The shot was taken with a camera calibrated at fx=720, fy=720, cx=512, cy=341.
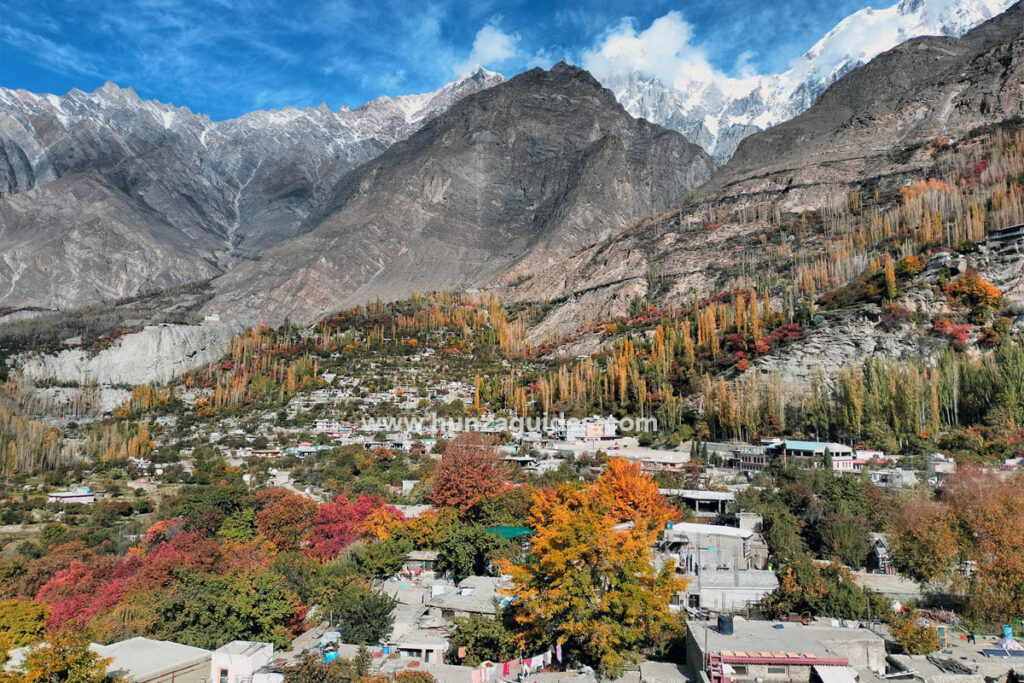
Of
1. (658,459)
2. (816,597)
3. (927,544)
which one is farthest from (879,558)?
(658,459)

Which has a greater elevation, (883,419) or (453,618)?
(883,419)

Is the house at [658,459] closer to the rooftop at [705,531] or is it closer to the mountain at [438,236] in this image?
the rooftop at [705,531]

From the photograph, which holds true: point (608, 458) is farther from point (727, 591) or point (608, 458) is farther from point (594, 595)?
point (594, 595)

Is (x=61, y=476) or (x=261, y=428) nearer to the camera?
(x=61, y=476)

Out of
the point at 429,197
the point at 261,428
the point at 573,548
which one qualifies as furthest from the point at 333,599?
the point at 429,197

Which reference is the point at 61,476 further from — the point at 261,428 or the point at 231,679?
the point at 231,679

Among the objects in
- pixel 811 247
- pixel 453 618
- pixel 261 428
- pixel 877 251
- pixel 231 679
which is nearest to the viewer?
pixel 231 679

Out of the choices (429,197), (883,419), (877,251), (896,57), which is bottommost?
(883,419)
